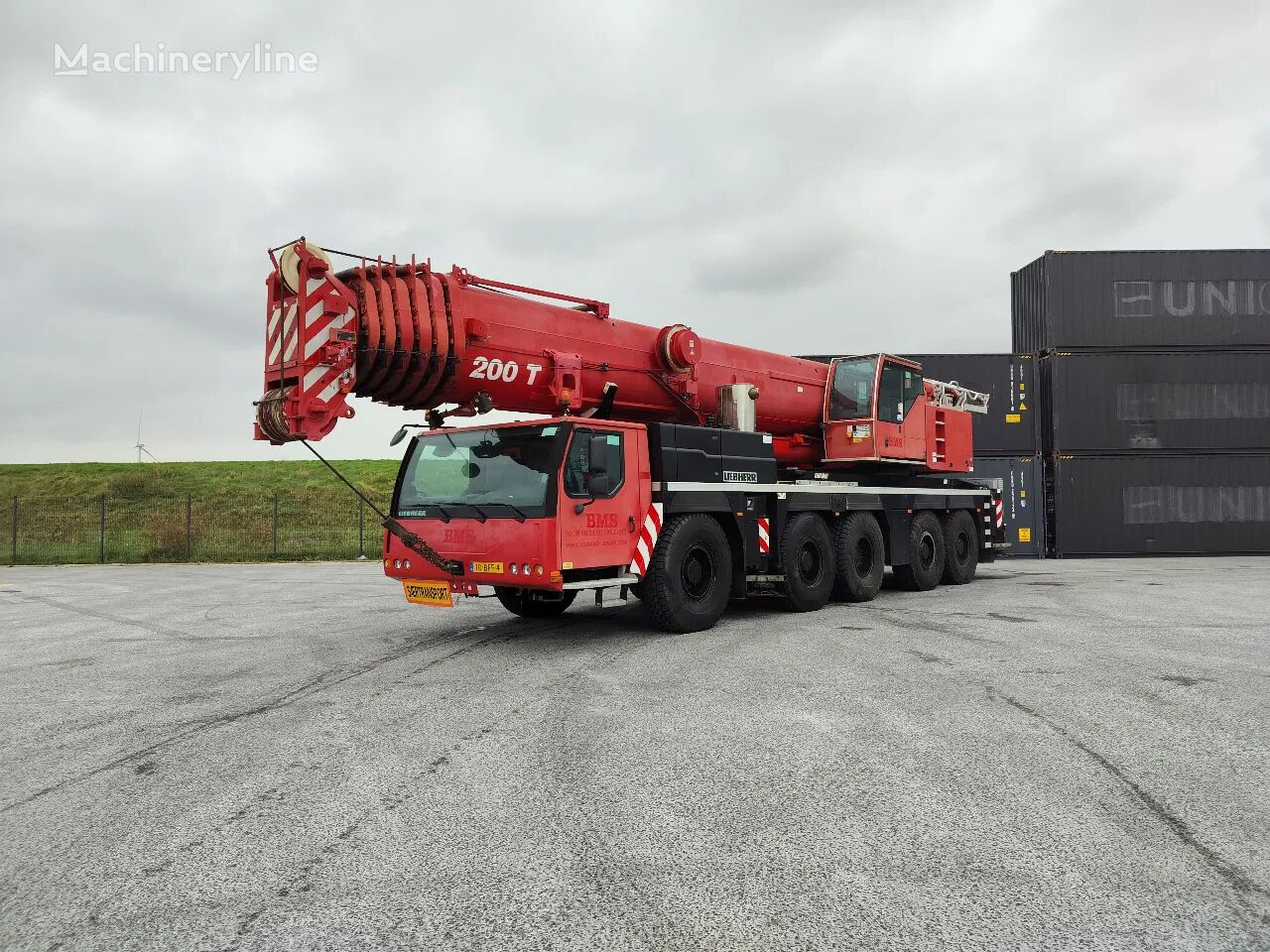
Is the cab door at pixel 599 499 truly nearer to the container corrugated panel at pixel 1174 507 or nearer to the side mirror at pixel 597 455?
the side mirror at pixel 597 455

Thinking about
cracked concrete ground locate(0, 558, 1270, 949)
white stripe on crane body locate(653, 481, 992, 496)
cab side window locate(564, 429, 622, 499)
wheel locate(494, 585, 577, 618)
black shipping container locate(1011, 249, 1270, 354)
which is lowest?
cracked concrete ground locate(0, 558, 1270, 949)

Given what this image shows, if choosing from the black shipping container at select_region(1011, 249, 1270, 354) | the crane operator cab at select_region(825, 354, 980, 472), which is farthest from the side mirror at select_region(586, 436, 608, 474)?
the black shipping container at select_region(1011, 249, 1270, 354)

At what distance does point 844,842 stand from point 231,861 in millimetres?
2215

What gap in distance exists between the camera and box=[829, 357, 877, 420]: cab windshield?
10.9 m

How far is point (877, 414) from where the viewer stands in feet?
35.3

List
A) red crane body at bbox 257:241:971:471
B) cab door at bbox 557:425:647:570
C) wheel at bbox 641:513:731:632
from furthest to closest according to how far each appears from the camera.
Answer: wheel at bbox 641:513:731:632
cab door at bbox 557:425:647:570
red crane body at bbox 257:241:971:471

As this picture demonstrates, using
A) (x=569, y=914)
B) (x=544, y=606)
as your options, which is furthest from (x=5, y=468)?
(x=569, y=914)

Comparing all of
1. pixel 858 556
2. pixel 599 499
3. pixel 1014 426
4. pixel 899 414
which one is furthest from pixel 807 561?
pixel 1014 426

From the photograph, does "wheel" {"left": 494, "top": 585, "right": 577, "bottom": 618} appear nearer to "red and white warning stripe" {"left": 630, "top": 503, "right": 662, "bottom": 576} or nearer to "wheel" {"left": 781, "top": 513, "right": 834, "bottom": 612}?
"red and white warning stripe" {"left": 630, "top": 503, "right": 662, "bottom": 576}

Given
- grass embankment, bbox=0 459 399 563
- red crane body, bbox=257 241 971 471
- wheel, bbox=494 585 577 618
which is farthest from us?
grass embankment, bbox=0 459 399 563

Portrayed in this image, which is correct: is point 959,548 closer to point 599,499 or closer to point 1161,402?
point 599,499

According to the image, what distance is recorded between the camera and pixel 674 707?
17.0ft

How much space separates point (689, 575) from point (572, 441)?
78.2 inches

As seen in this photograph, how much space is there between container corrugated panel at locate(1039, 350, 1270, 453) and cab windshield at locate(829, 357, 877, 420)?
10.0 metres
